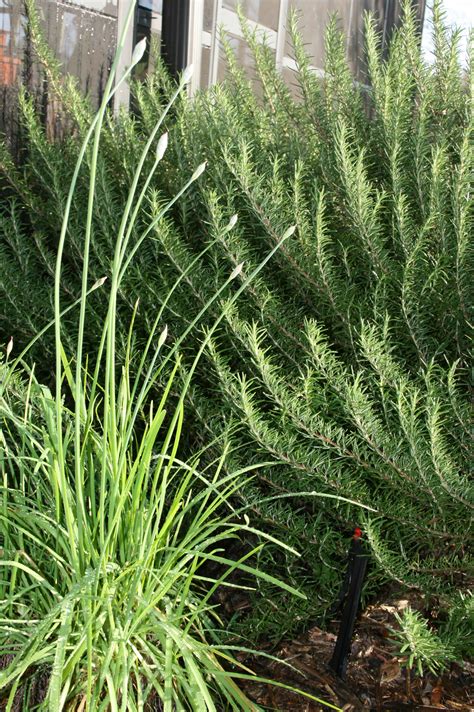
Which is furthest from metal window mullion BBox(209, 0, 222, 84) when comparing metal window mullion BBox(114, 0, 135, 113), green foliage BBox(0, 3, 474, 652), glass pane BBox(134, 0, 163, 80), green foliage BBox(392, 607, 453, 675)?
green foliage BBox(392, 607, 453, 675)

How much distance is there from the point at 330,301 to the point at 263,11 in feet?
10.1

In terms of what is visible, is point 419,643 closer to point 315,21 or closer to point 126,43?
point 126,43

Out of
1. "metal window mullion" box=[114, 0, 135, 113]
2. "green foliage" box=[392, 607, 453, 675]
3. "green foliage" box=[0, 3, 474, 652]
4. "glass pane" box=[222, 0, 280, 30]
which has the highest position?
"glass pane" box=[222, 0, 280, 30]

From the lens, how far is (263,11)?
15.3ft

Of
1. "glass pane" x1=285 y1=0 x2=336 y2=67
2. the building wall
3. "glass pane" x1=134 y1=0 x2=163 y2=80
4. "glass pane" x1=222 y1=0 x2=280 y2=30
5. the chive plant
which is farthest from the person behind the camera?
"glass pane" x1=285 y1=0 x2=336 y2=67

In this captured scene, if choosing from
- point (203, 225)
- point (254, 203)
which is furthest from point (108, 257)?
point (254, 203)

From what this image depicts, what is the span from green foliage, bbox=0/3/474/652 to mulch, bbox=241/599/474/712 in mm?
106

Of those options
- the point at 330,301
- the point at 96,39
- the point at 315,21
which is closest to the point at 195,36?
the point at 96,39

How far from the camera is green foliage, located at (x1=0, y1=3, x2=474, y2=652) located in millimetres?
1876

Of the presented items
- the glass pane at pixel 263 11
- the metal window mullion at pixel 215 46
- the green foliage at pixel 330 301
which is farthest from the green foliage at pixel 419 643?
the glass pane at pixel 263 11

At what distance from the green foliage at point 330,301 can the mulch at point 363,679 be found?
0.35 feet

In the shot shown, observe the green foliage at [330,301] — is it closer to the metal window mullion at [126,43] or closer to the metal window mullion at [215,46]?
the metal window mullion at [126,43]

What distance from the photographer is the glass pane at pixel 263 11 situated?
14.9 feet

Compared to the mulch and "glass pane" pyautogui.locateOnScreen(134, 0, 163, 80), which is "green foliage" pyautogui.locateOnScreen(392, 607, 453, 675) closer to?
the mulch
